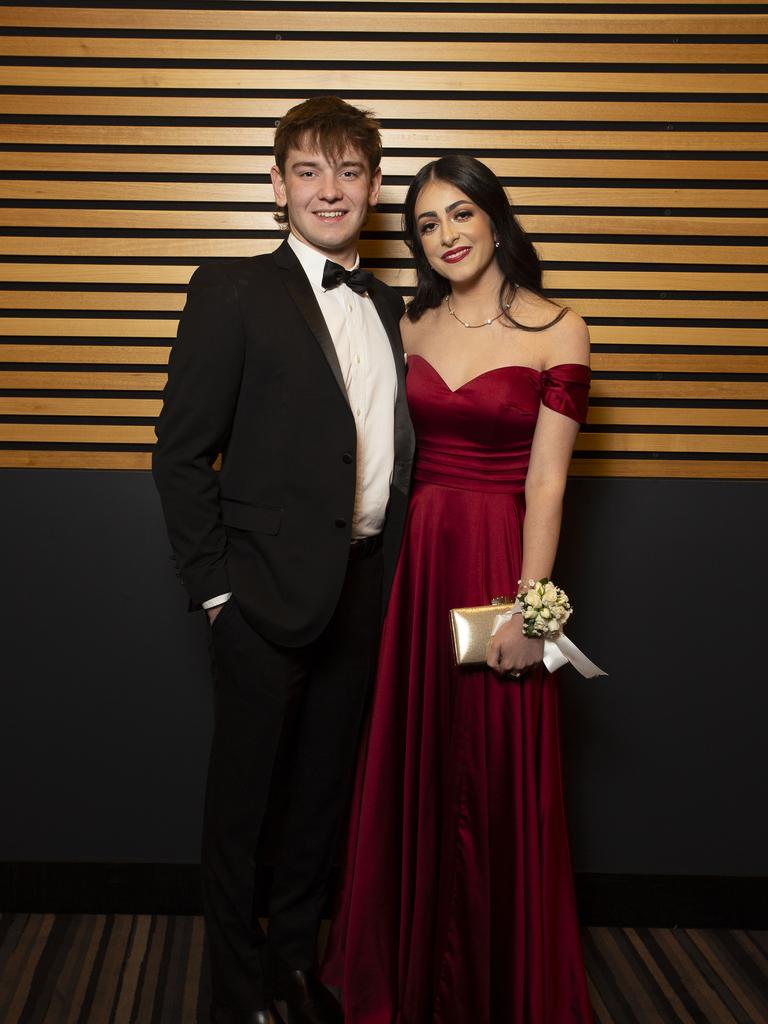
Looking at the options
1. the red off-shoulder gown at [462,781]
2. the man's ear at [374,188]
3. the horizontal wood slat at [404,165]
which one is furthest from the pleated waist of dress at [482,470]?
the horizontal wood slat at [404,165]

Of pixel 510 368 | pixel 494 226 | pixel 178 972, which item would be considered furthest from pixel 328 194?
pixel 178 972

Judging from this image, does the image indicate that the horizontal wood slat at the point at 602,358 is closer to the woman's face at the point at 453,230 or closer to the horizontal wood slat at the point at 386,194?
the horizontal wood slat at the point at 386,194

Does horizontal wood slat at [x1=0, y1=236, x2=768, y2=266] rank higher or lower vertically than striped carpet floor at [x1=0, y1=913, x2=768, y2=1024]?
higher

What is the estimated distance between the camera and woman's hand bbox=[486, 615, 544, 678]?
2320mm

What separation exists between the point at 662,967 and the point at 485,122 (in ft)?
8.33

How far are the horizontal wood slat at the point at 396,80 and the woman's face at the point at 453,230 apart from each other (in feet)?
2.00

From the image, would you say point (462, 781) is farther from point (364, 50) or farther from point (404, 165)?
point (364, 50)

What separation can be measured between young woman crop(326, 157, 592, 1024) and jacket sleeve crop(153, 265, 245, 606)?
469 millimetres

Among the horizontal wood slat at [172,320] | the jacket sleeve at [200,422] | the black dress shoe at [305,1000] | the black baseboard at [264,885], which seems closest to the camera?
the jacket sleeve at [200,422]

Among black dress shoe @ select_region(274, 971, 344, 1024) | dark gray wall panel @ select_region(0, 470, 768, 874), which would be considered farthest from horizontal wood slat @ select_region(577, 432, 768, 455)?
black dress shoe @ select_region(274, 971, 344, 1024)

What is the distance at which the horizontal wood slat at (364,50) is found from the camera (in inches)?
112

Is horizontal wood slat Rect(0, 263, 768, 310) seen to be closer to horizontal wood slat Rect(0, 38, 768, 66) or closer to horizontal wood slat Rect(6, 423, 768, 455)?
horizontal wood slat Rect(6, 423, 768, 455)

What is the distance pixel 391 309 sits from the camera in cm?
259

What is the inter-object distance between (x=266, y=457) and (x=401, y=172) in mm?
1094
